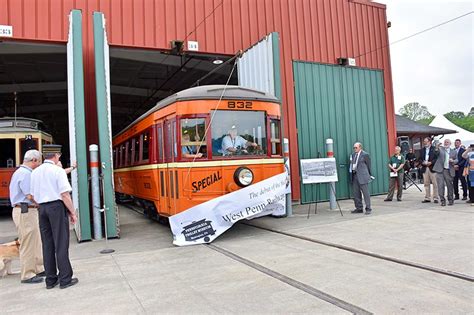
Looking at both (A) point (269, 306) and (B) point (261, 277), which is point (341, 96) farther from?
(A) point (269, 306)

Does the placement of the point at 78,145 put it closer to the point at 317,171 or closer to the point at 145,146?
the point at 145,146

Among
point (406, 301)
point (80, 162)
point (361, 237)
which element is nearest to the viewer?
point (406, 301)

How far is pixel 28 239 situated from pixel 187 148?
296 centimetres

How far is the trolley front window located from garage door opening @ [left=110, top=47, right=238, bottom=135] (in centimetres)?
484

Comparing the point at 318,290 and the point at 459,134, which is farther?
the point at 459,134

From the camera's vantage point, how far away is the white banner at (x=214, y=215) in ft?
22.4

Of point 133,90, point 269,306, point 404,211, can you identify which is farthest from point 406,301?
point 133,90

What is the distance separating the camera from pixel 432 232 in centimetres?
662

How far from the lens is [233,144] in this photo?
7273 mm

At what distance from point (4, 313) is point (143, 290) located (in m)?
1.39

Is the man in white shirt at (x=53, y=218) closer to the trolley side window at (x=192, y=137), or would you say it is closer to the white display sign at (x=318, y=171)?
the trolley side window at (x=192, y=137)

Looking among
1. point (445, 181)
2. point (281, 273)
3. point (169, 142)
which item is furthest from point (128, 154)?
point (445, 181)

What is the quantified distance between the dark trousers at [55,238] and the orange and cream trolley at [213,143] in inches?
99.6

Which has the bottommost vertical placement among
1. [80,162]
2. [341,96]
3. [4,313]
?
[4,313]
